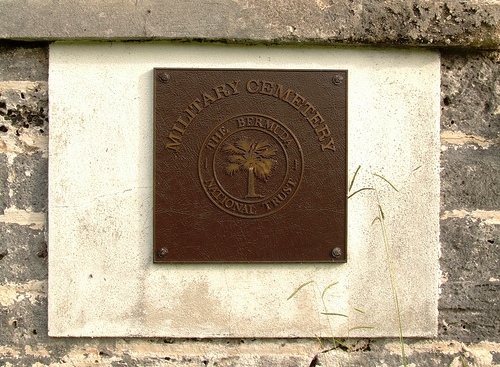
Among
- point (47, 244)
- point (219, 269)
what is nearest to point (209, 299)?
point (219, 269)

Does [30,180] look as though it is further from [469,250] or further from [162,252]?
[469,250]

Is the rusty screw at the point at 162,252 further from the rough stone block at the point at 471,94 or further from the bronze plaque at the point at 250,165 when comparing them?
the rough stone block at the point at 471,94

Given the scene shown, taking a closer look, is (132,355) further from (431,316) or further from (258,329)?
(431,316)

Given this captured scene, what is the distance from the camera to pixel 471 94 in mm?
2256

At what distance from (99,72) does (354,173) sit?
116 cm

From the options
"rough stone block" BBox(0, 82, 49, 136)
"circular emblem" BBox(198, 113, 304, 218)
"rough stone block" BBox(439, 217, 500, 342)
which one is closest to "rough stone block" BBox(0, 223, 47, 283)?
"rough stone block" BBox(0, 82, 49, 136)

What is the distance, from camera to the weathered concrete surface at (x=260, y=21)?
2.13 meters

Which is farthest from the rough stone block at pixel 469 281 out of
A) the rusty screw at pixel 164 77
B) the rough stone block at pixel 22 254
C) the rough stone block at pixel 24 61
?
the rough stone block at pixel 24 61

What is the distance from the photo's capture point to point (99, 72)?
220cm

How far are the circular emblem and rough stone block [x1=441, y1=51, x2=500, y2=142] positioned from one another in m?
0.69

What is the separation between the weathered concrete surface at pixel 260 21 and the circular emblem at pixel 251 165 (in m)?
0.37

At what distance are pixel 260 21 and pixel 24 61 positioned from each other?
Result: 3.33 feet

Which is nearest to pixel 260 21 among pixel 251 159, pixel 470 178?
pixel 251 159

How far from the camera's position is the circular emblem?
2.20m
